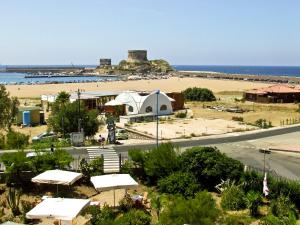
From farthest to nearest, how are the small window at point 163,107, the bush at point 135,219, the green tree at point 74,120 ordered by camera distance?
1. the small window at point 163,107
2. the green tree at point 74,120
3. the bush at point 135,219

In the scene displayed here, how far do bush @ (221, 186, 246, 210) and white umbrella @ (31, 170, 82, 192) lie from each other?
646cm

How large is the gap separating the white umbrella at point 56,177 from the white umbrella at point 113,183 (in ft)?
3.42

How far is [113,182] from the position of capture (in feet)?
61.4

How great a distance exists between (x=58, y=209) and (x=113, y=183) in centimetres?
351

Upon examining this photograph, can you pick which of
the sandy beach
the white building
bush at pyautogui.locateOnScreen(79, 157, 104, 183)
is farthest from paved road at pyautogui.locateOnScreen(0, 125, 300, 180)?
the sandy beach

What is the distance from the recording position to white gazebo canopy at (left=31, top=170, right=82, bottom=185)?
19.1 m

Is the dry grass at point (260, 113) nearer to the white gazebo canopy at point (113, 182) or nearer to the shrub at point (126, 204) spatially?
the white gazebo canopy at point (113, 182)

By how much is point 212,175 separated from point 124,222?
6526mm

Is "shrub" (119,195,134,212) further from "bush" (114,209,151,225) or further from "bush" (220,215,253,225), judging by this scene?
"bush" (220,215,253,225)

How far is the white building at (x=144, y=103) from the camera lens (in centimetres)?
5019

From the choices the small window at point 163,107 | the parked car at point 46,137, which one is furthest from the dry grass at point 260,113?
the parked car at point 46,137

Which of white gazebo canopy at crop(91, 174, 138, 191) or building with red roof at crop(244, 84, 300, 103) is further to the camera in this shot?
building with red roof at crop(244, 84, 300, 103)

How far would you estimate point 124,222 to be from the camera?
51.6 feet

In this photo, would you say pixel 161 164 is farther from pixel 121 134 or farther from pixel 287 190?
pixel 121 134
